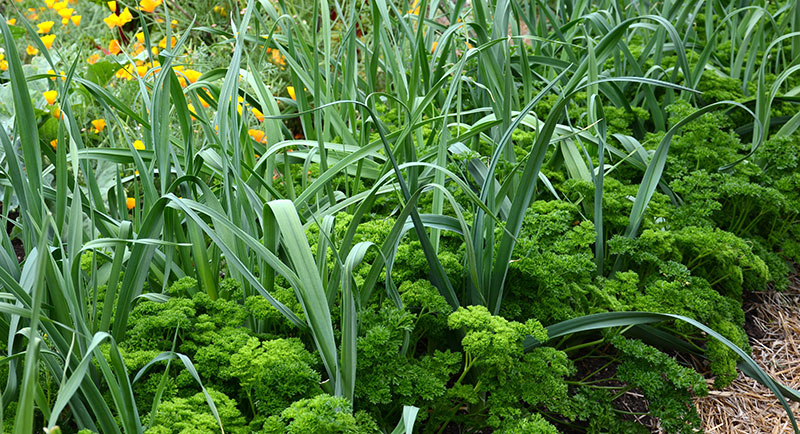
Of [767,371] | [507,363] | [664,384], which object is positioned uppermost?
[507,363]

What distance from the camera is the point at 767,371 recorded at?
1884mm

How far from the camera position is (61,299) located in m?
1.22

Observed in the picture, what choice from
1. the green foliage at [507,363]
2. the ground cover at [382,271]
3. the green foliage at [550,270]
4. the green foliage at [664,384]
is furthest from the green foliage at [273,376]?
the green foliage at [664,384]

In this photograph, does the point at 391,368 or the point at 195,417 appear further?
the point at 391,368

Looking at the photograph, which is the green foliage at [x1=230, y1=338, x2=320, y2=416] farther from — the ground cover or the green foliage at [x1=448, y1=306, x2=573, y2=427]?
the green foliage at [x1=448, y1=306, x2=573, y2=427]

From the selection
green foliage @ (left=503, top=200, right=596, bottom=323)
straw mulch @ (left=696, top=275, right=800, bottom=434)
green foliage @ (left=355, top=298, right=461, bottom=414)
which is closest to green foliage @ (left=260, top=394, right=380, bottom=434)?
green foliage @ (left=355, top=298, right=461, bottom=414)

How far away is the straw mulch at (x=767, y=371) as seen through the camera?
171 cm

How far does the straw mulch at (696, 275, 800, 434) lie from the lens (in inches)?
67.3

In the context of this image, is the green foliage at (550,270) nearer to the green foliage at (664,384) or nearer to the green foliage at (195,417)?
the green foliage at (664,384)

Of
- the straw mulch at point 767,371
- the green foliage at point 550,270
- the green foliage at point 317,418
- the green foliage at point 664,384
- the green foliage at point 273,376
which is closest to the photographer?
the green foliage at point 317,418

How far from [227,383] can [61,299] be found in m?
0.32

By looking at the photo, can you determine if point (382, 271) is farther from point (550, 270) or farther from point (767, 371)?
point (767, 371)

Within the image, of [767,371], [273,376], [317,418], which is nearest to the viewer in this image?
[317,418]

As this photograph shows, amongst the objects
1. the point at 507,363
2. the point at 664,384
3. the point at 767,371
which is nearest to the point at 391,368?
the point at 507,363
